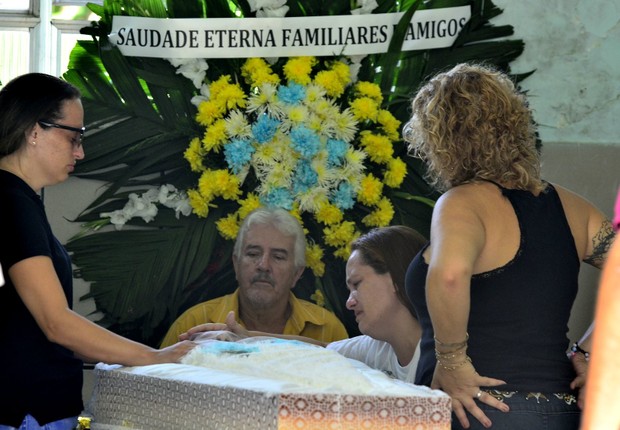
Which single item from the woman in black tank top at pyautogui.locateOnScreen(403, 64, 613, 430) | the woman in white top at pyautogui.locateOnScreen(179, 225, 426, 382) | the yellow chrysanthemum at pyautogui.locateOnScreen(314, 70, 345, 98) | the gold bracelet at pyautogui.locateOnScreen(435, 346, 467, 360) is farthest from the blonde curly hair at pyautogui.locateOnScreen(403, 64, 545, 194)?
the yellow chrysanthemum at pyautogui.locateOnScreen(314, 70, 345, 98)

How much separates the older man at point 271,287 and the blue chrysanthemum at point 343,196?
187 mm

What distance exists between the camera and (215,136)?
4.31 m

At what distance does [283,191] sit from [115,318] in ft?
2.90

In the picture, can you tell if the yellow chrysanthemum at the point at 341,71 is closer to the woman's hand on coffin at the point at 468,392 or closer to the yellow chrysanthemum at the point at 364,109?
the yellow chrysanthemum at the point at 364,109

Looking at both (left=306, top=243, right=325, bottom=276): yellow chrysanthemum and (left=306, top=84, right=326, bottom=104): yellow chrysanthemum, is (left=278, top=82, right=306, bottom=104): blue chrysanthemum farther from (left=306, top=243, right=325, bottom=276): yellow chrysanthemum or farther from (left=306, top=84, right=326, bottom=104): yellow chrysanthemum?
(left=306, top=243, right=325, bottom=276): yellow chrysanthemum

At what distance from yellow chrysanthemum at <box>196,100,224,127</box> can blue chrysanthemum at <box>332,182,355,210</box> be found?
590 mm

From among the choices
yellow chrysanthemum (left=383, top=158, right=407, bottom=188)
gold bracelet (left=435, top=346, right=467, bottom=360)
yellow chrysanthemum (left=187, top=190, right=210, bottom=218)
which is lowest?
gold bracelet (left=435, top=346, right=467, bottom=360)

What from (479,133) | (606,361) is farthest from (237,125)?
(606,361)

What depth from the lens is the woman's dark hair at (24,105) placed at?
2.75 m

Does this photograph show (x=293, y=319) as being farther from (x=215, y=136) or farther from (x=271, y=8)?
(x=271, y=8)

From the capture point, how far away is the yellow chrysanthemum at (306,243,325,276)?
14.2 feet

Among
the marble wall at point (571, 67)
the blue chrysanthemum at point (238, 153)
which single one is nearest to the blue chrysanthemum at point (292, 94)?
the blue chrysanthemum at point (238, 153)

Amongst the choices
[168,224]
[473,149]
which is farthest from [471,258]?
[168,224]

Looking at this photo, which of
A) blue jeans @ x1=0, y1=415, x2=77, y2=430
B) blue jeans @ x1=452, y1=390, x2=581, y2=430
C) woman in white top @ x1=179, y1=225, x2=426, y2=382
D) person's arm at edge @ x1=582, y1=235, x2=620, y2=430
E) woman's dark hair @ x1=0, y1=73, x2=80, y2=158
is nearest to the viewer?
person's arm at edge @ x1=582, y1=235, x2=620, y2=430
